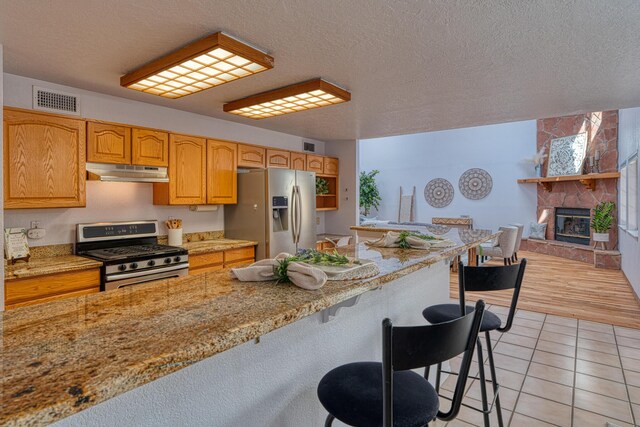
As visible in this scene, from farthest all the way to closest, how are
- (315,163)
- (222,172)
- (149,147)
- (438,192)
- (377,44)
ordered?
1. (438,192)
2. (315,163)
3. (222,172)
4. (149,147)
5. (377,44)

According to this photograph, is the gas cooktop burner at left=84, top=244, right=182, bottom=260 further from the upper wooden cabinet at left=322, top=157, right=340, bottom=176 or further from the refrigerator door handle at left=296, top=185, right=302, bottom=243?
the upper wooden cabinet at left=322, top=157, right=340, bottom=176

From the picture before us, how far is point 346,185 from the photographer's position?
591cm

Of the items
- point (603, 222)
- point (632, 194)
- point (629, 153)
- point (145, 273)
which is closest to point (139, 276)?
point (145, 273)

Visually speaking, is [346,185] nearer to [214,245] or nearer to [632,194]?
[214,245]

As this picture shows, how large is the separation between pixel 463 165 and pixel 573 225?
9.45ft

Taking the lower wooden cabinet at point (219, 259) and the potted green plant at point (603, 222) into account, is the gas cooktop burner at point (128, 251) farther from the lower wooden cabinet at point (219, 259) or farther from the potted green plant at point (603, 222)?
the potted green plant at point (603, 222)

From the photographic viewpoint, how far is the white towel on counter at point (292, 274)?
117cm

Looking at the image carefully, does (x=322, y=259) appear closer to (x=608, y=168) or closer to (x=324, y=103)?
(x=324, y=103)

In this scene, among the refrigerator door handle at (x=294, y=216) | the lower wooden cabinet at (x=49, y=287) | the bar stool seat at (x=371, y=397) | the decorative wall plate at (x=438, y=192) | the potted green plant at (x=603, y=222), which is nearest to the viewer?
the bar stool seat at (x=371, y=397)

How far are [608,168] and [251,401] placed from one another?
8.56m

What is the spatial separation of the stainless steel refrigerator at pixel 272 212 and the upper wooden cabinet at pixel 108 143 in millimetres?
1360

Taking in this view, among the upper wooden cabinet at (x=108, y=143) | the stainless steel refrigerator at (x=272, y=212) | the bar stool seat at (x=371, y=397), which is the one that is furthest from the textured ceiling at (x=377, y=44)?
the bar stool seat at (x=371, y=397)

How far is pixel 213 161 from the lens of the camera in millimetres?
3990

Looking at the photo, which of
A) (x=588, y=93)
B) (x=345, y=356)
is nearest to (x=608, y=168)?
(x=588, y=93)
